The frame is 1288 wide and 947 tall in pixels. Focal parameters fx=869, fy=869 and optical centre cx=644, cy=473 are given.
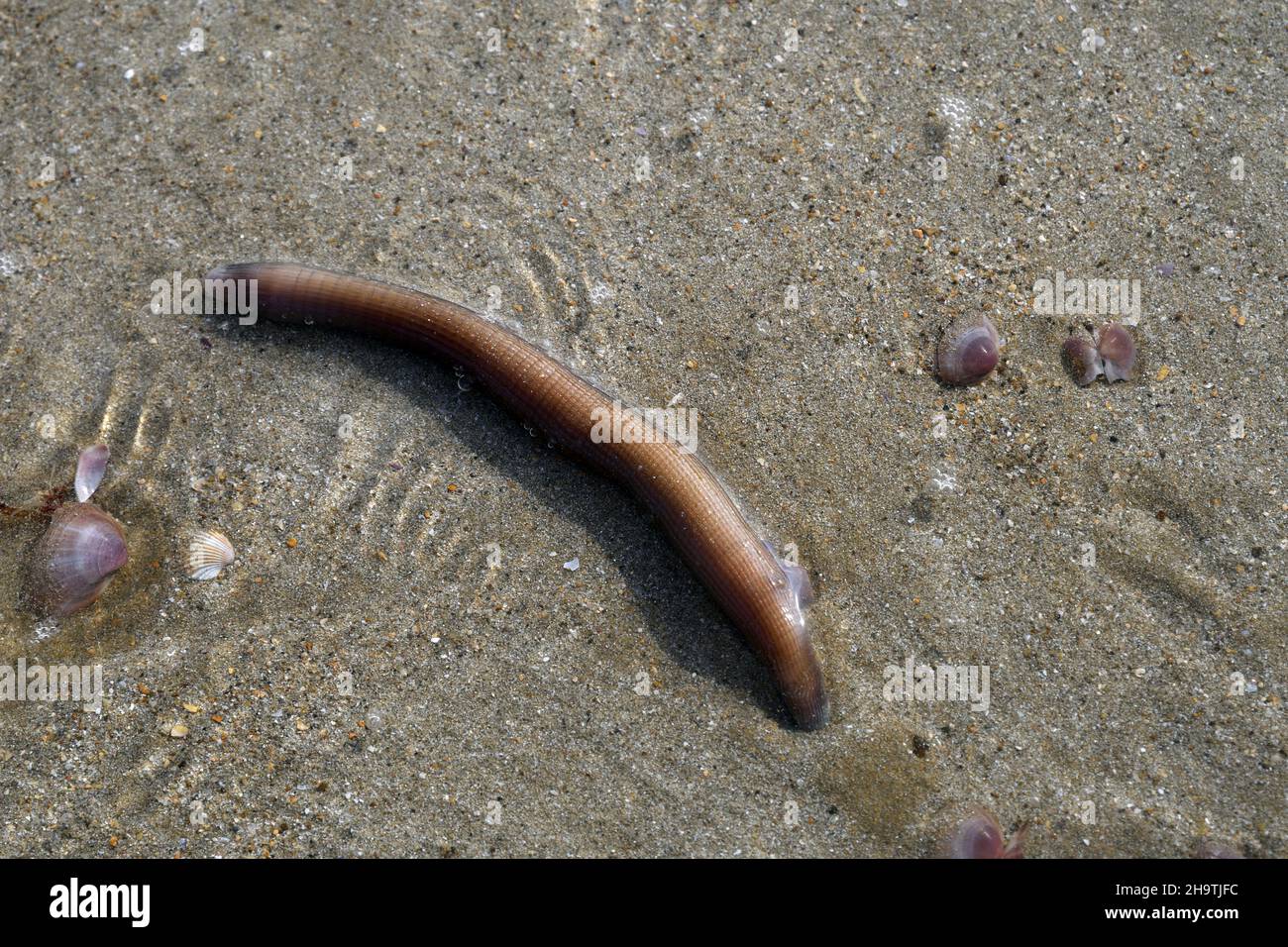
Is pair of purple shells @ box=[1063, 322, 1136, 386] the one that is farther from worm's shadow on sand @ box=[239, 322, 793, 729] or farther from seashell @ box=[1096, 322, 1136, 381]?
worm's shadow on sand @ box=[239, 322, 793, 729]

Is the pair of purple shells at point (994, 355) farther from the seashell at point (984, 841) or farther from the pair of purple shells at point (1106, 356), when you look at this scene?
the seashell at point (984, 841)

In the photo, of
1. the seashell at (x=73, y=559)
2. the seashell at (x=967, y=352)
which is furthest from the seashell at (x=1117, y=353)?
the seashell at (x=73, y=559)

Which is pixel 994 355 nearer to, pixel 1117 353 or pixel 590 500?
pixel 1117 353

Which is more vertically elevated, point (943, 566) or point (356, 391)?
point (356, 391)

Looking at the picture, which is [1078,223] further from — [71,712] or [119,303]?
[71,712]

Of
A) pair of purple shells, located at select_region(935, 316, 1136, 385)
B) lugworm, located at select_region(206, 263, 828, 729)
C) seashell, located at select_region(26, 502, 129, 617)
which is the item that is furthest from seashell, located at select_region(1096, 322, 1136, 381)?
seashell, located at select_region(26, 502, 129, 617)

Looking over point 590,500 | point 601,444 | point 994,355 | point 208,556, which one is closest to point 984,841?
point 994,355

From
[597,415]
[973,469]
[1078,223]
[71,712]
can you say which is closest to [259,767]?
[71,712]
